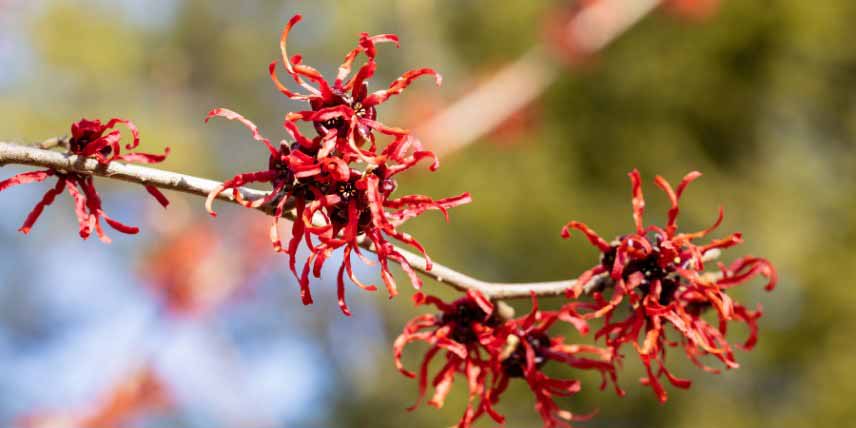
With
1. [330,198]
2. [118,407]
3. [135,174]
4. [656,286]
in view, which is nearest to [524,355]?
[656,286]

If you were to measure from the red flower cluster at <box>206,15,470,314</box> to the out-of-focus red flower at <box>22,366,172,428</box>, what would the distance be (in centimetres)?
399

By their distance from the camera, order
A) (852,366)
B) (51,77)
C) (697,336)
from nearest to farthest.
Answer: (697,336) < (852,366) < (51,77)

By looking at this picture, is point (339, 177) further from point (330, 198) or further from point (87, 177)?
point (87, 177)

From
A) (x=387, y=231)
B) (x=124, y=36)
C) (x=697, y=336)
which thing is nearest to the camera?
(x=387, y=231)

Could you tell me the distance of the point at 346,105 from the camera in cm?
91

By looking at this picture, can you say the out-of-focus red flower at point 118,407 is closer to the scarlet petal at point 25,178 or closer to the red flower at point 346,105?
the scarlet petal at point 25,178

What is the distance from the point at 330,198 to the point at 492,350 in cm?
34

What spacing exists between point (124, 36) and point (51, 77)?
1.02 m

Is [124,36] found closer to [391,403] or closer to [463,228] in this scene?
[463,228]

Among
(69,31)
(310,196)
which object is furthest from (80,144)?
(69,31)

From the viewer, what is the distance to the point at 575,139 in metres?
6.95

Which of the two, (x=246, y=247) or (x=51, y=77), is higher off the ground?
(x=51, y=77)

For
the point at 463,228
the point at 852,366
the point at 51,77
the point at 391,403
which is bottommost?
the point at 852,366

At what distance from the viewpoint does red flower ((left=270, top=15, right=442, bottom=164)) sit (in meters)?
0.88
